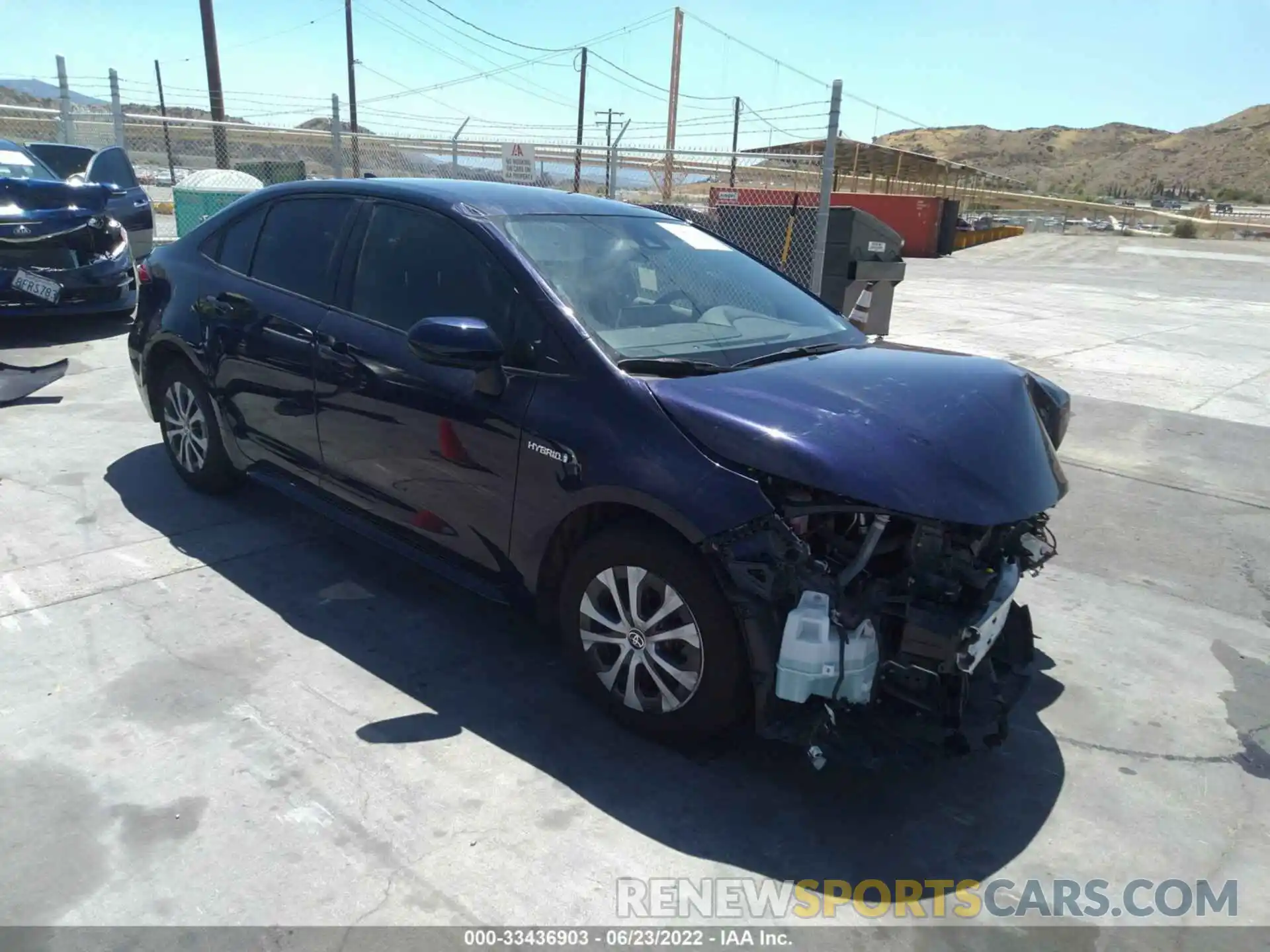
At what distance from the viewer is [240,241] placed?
4508 millimetres

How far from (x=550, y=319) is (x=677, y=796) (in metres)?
1.63

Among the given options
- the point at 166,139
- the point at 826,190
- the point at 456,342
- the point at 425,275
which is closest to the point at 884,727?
the point at 456,342

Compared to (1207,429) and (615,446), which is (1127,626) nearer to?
(615,446)

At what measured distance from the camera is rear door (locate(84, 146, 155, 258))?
34.1 ft

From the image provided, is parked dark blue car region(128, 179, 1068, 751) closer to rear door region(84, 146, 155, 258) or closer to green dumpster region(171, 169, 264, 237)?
rear door region(84, 146, 155, 258)

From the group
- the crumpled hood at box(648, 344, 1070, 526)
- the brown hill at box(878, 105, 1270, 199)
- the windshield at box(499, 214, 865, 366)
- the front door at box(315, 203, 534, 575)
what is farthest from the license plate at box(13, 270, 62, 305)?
the brown hill at box(878, 105, 1270, 199)

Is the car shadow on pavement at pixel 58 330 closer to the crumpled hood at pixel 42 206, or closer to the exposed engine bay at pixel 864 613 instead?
the crumpled hood at pixel 42 206

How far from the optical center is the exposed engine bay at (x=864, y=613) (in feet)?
8.43

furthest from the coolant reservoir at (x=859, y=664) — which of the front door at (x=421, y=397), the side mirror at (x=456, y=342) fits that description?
the side mirror at (x=456, y=342)

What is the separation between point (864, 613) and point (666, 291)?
160 cm

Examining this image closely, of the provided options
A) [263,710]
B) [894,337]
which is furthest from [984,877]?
[894,337]

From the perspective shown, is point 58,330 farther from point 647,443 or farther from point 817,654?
point 817,654

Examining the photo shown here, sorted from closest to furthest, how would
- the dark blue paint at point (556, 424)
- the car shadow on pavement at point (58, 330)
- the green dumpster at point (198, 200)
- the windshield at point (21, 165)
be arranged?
the dark blue paint at point (556, 424) → the car shadow on pavement at point (58, 330) → the windshield at point (21, 165) → the green dumpster at point (198, 200)

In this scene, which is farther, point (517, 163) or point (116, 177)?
point (517, 163)
